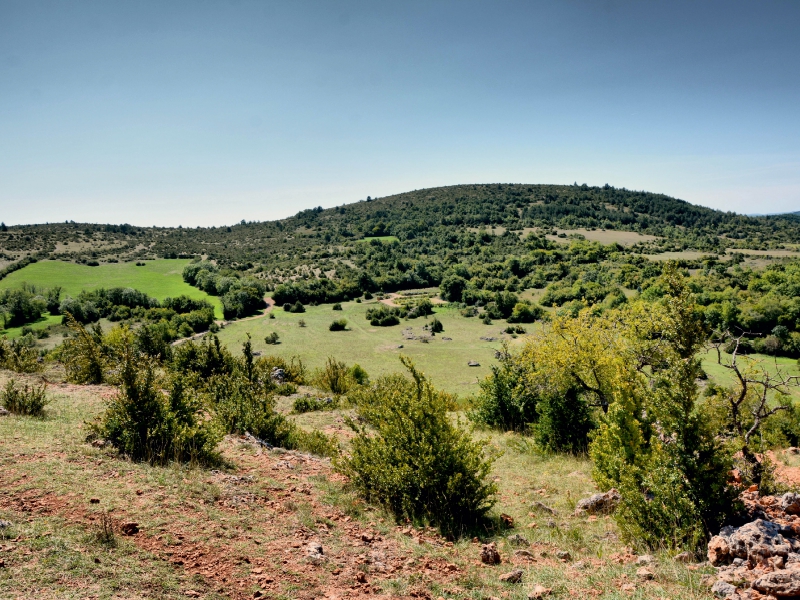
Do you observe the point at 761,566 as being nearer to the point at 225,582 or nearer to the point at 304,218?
the point at 225,582

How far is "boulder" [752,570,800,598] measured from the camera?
5039mm

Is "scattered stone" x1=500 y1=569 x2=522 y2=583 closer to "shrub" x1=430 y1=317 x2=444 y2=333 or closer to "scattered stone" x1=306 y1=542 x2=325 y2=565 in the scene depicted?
"scattered stone" x1=306 y1=542 x2=325 y2=565

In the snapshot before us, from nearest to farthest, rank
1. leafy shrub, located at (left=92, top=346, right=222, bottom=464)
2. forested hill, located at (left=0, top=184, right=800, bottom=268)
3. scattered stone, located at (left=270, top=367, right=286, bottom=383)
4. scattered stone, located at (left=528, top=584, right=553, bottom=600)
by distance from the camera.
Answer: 1. scattered stone, located at (left=528, top=584, right=553, bottom=600)
2. leafy shrub, located at (left=92, top=346, right=222, bottom=464)
3. scattered stone, located at (left=270, top=367, right=286, bottom=383)
4. forested hill, located at (left=0, top=184, right=800, bottom=268)

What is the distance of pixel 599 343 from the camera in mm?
16219

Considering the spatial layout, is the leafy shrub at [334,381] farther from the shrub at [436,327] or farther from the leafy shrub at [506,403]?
the shrub at [436,327]

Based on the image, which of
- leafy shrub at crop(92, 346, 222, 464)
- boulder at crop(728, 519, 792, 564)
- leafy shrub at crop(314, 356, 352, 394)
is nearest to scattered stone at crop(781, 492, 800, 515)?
boulder at crop(728, 519, 792, 564)

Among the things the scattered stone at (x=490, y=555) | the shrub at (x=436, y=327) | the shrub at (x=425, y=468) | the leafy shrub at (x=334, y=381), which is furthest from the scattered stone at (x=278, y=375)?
the shrub at (x=436, y=327)

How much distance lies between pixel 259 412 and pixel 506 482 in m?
7.46

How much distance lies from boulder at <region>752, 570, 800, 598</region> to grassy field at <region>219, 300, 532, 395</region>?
1247 inches

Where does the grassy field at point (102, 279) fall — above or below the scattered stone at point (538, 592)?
above

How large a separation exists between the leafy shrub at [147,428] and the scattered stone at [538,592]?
691cm

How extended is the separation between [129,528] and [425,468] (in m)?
4.90

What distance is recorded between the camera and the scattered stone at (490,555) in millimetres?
6948

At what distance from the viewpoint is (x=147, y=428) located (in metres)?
9.38
